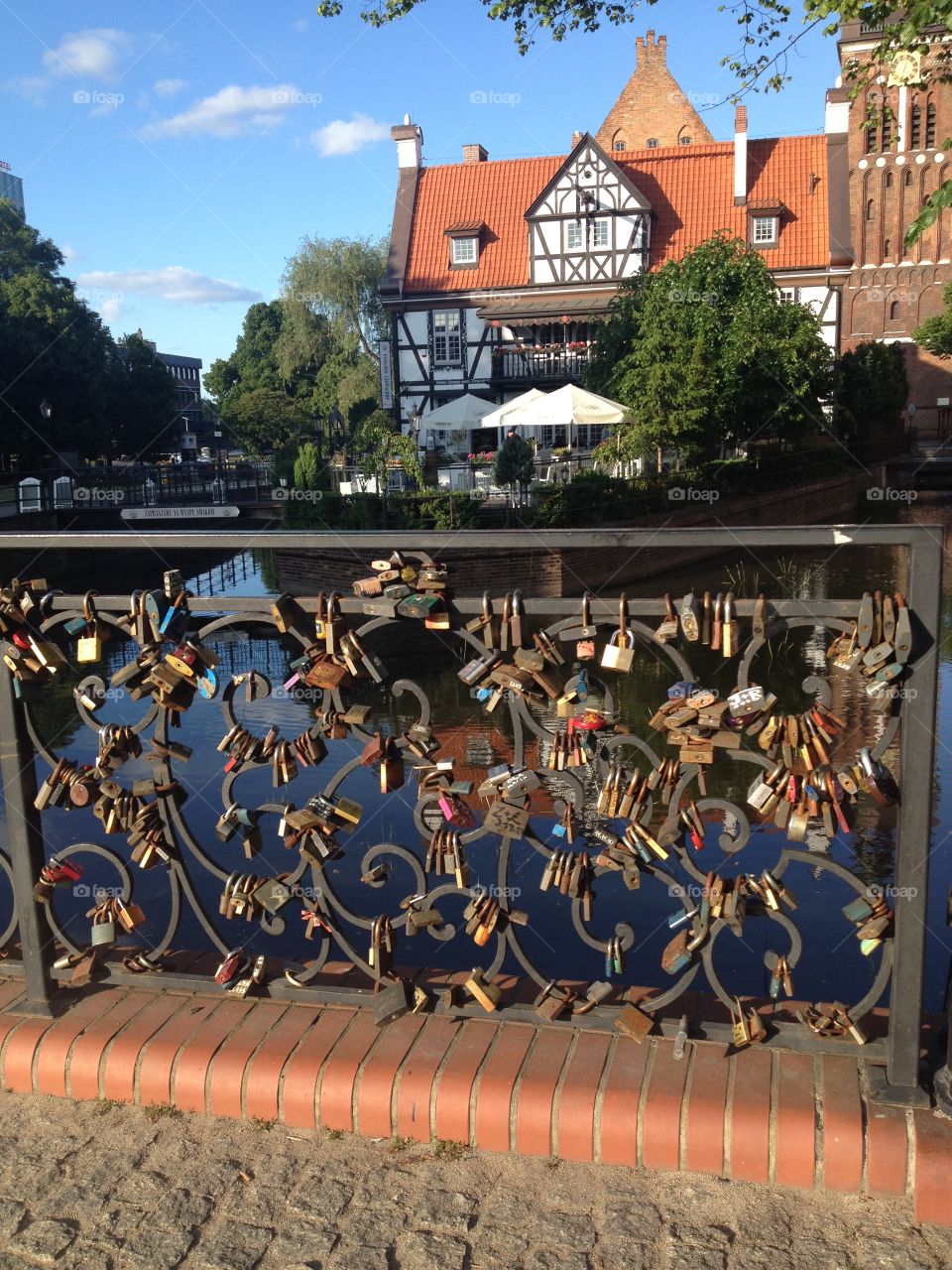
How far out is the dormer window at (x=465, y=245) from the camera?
1560 inches

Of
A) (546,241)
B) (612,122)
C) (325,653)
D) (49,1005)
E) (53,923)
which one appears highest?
(612,122)

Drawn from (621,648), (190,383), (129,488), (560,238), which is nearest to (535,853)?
(621,648)

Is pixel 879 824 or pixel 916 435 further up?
pixel 916 435

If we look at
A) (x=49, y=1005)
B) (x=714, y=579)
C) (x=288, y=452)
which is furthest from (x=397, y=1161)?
(x=288, y=452)

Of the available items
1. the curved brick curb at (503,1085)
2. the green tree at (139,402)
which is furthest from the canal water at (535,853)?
the green tree at (139,402)

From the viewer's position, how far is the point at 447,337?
1528 inches

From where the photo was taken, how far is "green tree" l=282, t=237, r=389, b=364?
169 feet

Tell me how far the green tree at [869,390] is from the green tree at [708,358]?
22.9 feet

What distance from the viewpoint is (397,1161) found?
2.38 meters

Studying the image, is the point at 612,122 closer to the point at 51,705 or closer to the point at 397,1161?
the point at 51,705

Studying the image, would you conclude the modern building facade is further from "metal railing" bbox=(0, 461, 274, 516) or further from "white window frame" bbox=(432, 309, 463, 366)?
"metal railing" bbox=(0, 461, 274, 516)

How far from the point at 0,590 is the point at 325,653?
84 cm

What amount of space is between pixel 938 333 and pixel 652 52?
26.9m

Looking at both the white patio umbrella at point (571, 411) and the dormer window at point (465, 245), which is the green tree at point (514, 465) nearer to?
the white patio umbrella at point (571, 411)
